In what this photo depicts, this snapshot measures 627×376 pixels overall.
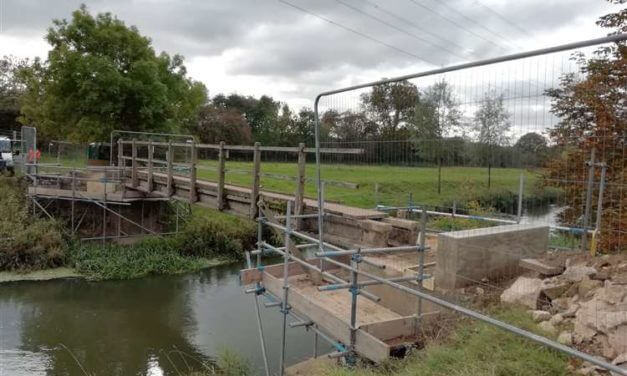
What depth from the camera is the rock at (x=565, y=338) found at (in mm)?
4160

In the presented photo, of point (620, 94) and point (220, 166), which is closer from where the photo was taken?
point (620, 94)

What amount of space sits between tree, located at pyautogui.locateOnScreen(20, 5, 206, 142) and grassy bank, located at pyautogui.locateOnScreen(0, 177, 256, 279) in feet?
11.0

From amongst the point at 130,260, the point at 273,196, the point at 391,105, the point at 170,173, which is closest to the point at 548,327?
the point at 391,105

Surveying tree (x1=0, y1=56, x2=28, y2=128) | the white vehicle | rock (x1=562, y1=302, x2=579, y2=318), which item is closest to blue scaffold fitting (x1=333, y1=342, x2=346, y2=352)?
rock (x1=562, y1=302, x2=579, y2=318)

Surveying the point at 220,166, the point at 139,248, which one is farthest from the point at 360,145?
the point at 139,248

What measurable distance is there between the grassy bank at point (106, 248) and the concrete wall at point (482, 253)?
11.8 metres

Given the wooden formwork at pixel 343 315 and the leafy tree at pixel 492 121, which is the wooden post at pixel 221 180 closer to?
the wooden formwork at pixel 343 315

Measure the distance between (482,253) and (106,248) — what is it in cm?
1365

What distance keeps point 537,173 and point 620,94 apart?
0.95 metres

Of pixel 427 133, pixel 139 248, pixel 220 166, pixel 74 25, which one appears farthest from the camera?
pixel 74 25

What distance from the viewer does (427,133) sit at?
209 inches

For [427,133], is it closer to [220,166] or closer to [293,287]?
[293,287]

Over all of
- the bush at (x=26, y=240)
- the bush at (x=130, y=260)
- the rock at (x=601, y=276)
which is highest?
the rock at (x=601, y=276)

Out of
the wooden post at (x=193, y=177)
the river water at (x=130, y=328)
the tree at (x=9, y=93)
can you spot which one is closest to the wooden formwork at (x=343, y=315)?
the river water at (x=130, y=328)
